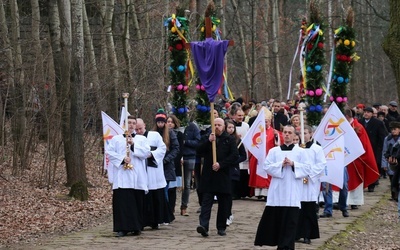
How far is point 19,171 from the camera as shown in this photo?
24406 mm

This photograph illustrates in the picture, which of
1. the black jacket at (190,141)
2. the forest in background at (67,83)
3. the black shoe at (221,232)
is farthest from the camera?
the forest in background at (67,83)

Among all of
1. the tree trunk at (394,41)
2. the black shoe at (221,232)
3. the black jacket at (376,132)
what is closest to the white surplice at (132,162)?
the black shoe at (221,232)

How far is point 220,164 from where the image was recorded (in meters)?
16.1

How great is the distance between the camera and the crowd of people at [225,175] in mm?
14453

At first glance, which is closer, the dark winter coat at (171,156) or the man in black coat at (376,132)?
the dark winter coat at (171,156)

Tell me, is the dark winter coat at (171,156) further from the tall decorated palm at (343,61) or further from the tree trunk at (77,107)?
the tall decorated palm at (343,61)

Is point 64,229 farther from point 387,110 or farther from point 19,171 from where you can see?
point 387,110

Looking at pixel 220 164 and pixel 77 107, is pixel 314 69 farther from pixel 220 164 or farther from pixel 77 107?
pixel 220 164

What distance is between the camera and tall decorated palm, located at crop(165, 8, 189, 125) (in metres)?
22.4

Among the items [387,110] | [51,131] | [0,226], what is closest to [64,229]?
[0,226]

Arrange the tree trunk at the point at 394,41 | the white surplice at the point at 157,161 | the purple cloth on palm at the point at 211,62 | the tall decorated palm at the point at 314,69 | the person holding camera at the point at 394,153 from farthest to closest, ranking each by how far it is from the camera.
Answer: the tall decorated palm at the point at 314,69
the person holding camera at the point at 394,153
the purple cloth on palm at the point at 211,62
the white surplice at the point at 157,161
the tree trunk at the point at 394,41

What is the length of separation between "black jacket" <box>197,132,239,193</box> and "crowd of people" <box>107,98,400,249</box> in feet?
0.05

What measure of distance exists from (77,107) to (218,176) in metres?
5.67

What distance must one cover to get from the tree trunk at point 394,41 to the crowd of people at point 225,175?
1.74 m
